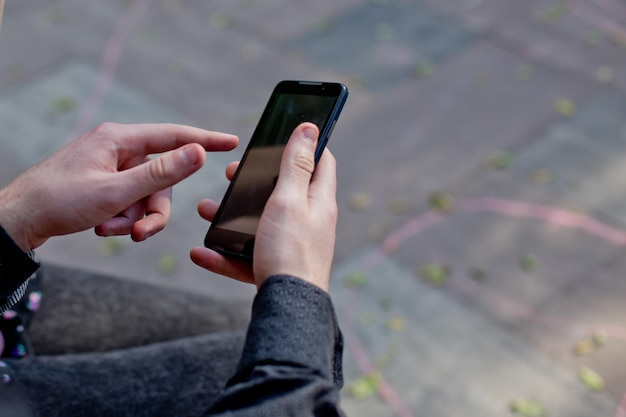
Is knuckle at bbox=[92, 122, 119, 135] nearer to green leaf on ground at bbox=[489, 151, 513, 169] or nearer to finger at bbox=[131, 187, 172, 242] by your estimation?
finger at bbox=[131, 187, 172, 242]

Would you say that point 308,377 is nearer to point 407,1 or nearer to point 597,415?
point 597,415

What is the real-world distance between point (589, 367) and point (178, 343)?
2.05 meters

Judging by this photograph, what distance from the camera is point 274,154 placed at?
1.74 metres

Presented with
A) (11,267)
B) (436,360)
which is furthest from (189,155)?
(436,360)

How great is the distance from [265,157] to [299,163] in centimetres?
28

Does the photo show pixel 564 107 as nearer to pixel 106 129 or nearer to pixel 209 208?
pixel 209 208

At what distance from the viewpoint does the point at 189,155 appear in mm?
1542

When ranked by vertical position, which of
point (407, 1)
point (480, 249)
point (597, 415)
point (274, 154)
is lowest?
point (597, 415)

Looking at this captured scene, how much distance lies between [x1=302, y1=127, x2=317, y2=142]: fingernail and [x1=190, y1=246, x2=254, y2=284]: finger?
0.33 meters

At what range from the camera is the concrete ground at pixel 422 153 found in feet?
10.6

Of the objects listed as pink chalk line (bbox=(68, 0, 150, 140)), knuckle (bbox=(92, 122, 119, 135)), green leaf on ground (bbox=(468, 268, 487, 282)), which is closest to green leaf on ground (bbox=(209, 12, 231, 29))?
pink chalk line (bbox=(68, 0, 150, 140))

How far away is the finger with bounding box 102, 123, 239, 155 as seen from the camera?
5.54 ft

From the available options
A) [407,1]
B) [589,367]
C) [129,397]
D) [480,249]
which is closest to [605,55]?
[407,1]

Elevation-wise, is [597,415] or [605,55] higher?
[605,55]
